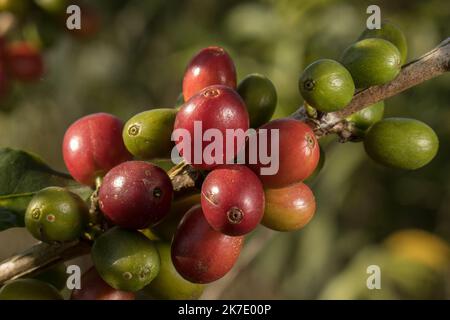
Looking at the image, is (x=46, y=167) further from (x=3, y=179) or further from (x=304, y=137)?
(x=304, y=137)

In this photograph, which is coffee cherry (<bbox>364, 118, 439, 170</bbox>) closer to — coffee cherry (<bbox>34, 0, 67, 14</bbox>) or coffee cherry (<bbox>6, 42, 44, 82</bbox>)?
coffee cherry (<bbox>34, 0, 67, 14</bbox>)

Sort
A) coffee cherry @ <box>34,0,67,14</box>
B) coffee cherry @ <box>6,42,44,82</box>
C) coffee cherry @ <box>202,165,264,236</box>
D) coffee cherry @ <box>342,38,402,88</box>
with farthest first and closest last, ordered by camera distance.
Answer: coffee cherry @ <box>6,42,44,82</box> → coffee cherry @ <box>34,0,67,14</box> → coffee cherry @ <box>342,38,402,88</box> → coffee cherry @ <box>202,165,264,236</box>

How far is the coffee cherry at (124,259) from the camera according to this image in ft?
4.17

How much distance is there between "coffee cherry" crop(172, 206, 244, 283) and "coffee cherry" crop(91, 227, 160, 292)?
0.19ft

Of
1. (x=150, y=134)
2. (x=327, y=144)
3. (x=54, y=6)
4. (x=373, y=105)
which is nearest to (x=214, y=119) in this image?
(x=150, y=134)

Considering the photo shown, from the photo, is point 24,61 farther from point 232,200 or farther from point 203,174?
point 232,200

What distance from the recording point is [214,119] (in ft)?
4.06

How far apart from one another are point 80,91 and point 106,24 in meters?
0.81

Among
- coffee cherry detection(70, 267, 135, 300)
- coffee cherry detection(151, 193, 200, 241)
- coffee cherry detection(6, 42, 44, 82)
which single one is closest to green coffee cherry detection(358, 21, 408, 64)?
coffee cherry detection(151, 193, 200, 241)

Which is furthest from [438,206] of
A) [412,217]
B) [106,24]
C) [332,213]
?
[106,24]

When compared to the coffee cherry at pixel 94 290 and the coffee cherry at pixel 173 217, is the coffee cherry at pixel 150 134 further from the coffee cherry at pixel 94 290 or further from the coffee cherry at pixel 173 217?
the coffee cherry at pixel 94 290

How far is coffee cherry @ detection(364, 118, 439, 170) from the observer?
137cm

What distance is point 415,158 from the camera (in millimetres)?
1385

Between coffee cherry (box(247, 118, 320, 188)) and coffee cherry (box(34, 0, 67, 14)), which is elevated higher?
coffee cherry (box(34, 0, 67, 14))
